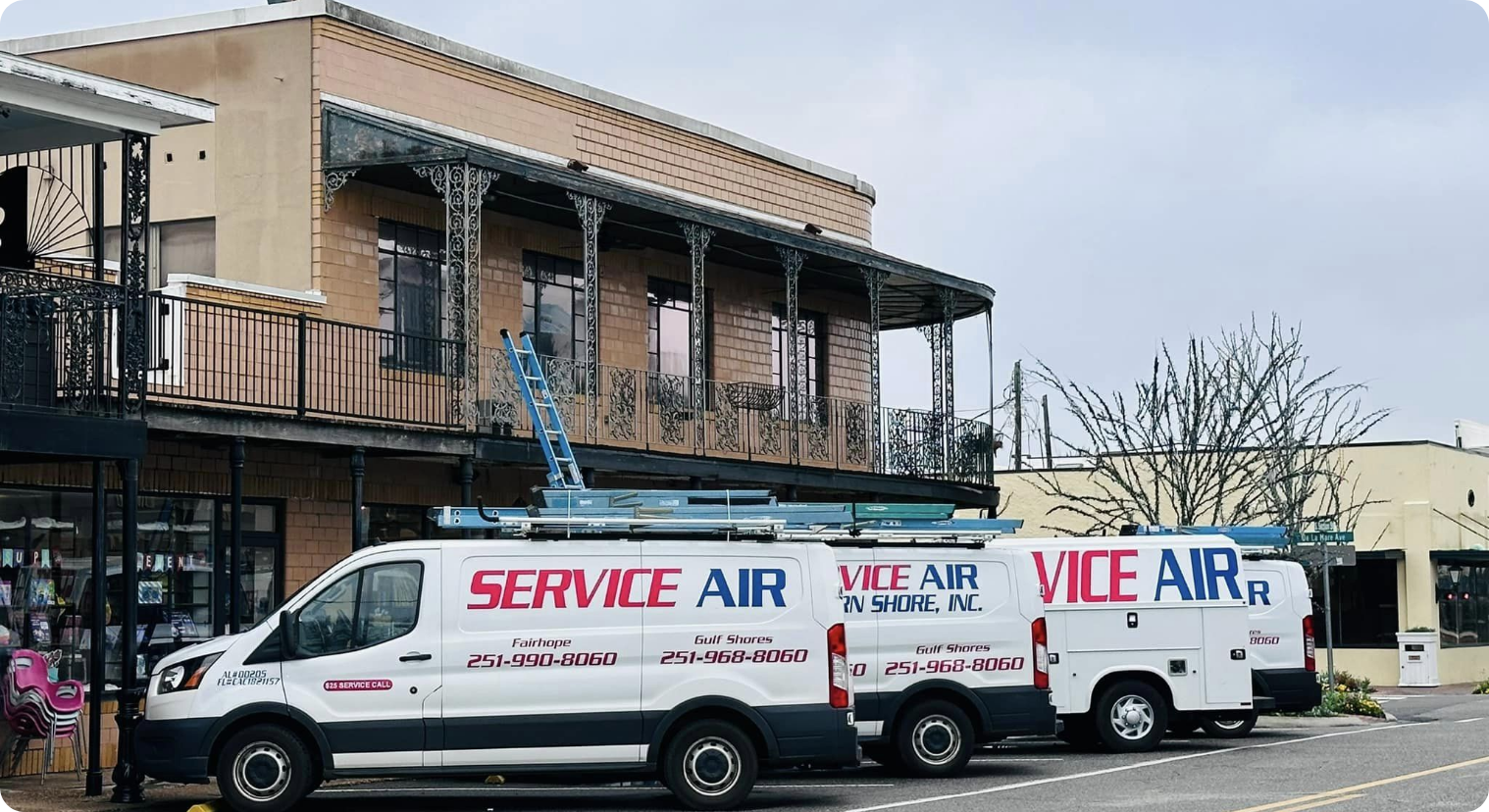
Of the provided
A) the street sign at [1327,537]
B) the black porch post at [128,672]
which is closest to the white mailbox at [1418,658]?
the street sign at [1327,537]

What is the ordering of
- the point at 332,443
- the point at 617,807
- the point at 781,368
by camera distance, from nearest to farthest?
the point at 617,807 → the point at 332,443 → the point at 781,368

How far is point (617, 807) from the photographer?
15.0 m

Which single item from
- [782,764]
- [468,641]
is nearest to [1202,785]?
[782,764]

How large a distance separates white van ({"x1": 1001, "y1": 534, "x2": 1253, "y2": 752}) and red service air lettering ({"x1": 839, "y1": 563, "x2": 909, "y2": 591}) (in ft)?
9.82

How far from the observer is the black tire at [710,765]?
14.6m

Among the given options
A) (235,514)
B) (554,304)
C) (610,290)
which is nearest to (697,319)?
(554,304)

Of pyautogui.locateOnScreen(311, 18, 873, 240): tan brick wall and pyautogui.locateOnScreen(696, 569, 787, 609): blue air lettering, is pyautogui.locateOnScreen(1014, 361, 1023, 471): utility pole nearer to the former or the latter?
pyautogui.locateOnScreen(311, 18, 873, 240): tan brick wall

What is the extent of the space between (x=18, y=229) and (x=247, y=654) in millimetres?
6064

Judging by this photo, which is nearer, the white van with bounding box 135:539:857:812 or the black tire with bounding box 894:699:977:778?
the white van with bounding box 135:539:857:812

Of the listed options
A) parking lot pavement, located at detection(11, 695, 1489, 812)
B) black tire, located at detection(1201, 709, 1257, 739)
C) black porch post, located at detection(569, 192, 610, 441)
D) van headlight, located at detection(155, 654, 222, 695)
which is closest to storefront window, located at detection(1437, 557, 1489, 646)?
black tire, located at detection(1201, 709, 1257, 739)

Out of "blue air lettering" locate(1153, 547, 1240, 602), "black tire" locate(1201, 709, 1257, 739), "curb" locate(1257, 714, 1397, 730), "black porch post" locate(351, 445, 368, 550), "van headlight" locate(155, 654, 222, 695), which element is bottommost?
"curb" locate(1257, 714, 1397, 730)

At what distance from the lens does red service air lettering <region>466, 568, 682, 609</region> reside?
14.5 meters

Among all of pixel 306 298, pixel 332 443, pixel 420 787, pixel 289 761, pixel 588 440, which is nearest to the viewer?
pixel 289 761

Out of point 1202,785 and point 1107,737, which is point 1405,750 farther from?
point 1202,785
